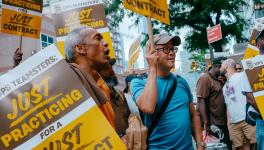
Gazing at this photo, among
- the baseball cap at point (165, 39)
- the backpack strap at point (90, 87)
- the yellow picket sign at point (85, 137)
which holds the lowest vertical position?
the yellow picket sign at point (85, 137)

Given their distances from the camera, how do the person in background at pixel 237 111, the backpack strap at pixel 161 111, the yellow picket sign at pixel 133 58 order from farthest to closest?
the yellow picket sign at pixel 133 58
the person in background at pixel 237 111
the backpack strap at pixel 161 111

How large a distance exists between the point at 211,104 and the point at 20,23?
10.1ft

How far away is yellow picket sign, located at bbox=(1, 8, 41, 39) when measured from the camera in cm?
583

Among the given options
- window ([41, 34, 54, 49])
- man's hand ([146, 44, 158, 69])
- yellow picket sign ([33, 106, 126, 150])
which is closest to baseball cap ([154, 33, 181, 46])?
man's hand ([146, 44, 158, 69])

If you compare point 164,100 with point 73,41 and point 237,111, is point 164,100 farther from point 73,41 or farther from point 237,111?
point 237,111

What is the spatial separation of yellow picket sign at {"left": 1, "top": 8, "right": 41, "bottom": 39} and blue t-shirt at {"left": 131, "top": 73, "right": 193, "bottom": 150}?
8.69 ft

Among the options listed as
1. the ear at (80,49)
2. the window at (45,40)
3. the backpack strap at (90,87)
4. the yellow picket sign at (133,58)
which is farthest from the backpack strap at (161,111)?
the window at (45,40)

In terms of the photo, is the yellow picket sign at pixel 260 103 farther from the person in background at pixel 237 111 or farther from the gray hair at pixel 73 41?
the person in background at pixel 237 111

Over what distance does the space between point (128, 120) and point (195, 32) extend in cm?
1866

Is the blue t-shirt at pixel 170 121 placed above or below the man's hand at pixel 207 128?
above

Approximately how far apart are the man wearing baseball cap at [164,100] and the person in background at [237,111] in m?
2.82

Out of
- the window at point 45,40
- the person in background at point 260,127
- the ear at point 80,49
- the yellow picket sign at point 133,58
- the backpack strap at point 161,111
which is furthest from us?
the window at point 45,40

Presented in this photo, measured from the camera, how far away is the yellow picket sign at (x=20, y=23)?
5832 mm

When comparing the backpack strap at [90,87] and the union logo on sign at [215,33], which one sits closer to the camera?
the backpack strap at [90,87]
